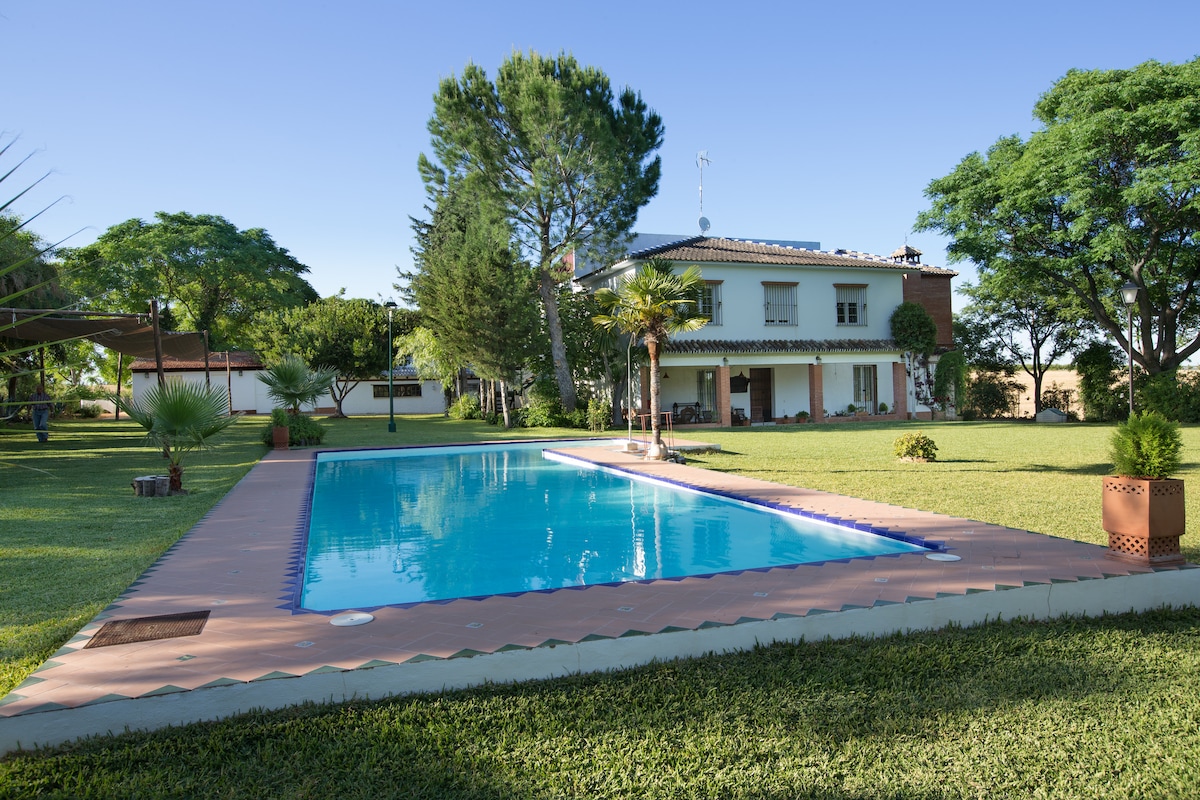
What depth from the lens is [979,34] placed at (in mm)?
13734

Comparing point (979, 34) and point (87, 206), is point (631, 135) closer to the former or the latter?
point (979, 34)

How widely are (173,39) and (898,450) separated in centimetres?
1522

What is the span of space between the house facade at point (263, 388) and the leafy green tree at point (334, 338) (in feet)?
21.2

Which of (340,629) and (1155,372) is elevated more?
(1155,372)

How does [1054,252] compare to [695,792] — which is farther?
[1054,252]

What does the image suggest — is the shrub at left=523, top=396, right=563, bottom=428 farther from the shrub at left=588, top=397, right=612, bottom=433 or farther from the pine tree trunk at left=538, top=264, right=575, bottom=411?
the shrub at left=588, top=397, right=612, bottom=433

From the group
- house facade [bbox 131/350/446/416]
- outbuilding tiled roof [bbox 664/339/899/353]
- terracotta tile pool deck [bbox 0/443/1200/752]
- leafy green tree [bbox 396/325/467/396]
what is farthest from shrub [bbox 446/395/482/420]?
terracotta tile pool deck [bbox 0/443/1200/752]

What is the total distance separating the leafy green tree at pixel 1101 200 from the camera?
70.3 ft

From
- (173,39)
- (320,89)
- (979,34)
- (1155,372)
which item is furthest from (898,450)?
(1155,372)

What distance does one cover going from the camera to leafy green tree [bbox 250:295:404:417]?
1379 inches

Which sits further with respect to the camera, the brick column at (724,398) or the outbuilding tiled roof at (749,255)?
the outbuilding tiled roof at (749,255)

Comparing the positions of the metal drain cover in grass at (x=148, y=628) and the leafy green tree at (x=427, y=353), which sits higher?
the leafy green tree at (x=427, y=353)

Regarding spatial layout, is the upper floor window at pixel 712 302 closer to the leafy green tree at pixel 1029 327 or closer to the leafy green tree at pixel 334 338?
the leafy green tree at pixel 1029 327

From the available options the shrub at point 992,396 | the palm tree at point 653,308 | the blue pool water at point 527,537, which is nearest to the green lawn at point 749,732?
the blue pool water at point 527,537
